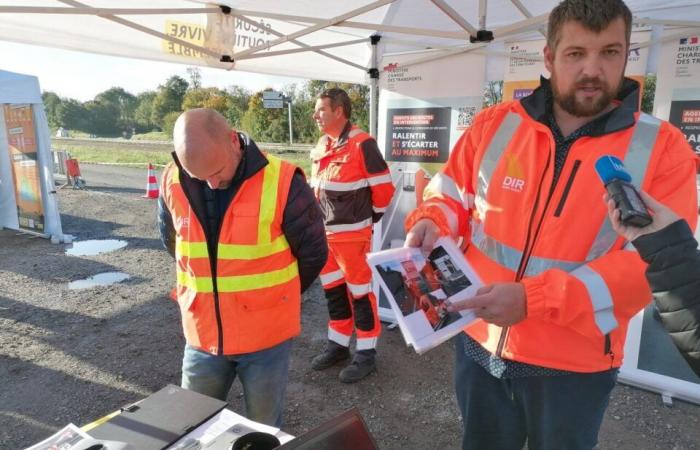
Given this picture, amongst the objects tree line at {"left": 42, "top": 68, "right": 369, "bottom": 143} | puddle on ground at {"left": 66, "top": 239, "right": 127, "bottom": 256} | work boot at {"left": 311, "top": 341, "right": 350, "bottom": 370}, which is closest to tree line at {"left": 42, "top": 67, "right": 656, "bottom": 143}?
tree line at {"left": 42, "top": 68, "right": 369, "bottom": 143}

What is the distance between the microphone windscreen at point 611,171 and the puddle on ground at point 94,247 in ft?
25.8

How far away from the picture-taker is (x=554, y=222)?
1.40m

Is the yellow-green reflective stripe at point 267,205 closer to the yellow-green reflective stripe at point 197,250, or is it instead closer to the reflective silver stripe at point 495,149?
the yellow-green reflective stripe at point 197,250

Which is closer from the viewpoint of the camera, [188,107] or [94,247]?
[94,247]

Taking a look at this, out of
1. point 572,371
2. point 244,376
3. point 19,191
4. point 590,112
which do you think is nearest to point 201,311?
point 244,376

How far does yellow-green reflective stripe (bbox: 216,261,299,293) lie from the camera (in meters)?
1.95

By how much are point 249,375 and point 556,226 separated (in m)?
1.51

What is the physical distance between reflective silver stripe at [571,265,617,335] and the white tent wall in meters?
8.69

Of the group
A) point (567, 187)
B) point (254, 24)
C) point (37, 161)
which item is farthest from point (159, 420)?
point (37, 161)

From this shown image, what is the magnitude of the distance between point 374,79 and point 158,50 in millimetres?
2019

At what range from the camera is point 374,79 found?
4363mm

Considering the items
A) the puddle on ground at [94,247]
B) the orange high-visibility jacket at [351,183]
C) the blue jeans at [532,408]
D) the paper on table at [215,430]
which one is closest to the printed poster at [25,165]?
the puddle on ground at [94,247]

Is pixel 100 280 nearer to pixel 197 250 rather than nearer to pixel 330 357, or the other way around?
pixel 330 357

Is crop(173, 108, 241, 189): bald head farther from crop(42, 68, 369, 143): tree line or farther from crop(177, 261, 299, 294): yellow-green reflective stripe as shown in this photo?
crop(42, 68, 369, 143): tree line
